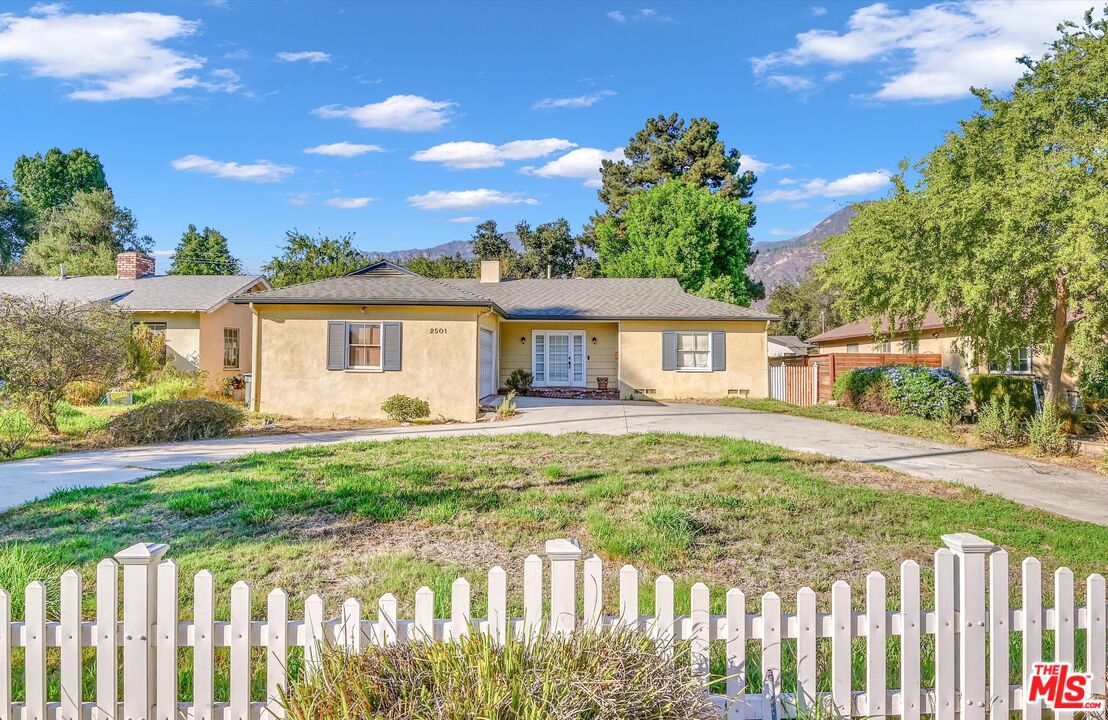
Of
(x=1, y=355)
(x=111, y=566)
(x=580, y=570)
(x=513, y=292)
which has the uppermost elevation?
(x=513, y=292)

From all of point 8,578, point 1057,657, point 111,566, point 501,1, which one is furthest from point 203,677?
point 501,1

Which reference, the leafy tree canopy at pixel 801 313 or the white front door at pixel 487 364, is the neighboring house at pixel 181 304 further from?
the leafy tree canopy at pixel 801 313

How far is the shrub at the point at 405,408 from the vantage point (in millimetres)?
14422

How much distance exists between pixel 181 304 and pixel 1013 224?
71.6ft

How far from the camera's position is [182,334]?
2117 cm

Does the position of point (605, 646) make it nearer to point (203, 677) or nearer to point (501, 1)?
point (203, 677)

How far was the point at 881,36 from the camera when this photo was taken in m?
12.8

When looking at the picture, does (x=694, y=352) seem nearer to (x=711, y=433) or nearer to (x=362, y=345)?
(x=711, y=433)

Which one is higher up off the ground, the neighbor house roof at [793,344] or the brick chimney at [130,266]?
the brick chimney at [130,266]

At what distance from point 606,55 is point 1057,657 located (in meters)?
19.7

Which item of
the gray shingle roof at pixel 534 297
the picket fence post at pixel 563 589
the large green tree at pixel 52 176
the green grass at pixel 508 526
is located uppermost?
the large green tree at pixel 52 176

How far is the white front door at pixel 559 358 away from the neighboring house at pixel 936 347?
28.0 ft

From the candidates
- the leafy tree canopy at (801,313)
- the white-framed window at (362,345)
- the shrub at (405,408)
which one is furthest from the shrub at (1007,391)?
the leafy tree canopy at (801,313)

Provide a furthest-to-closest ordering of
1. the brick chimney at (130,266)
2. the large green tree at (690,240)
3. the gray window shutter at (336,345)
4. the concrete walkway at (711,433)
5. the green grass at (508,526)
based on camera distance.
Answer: the large green tree at (690,240), the brick chimney at (130,266), the gray window shutter at (336,345), the concrete walkway at (711,433), the green grass at (508,526)
